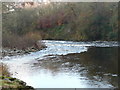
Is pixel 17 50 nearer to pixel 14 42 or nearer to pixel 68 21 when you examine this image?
pixel 14 42

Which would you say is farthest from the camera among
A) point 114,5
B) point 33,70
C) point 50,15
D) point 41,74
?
point 50,15

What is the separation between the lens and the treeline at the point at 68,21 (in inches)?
1913

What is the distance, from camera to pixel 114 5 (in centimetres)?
4984

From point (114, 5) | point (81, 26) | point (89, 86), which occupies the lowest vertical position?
point (89, 86)

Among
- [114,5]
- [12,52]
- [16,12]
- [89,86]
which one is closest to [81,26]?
[114,5]

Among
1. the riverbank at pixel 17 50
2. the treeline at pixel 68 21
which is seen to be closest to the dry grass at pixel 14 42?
the riverbank at pixel 17 50

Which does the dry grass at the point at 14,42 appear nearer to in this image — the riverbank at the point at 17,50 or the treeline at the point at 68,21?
the riverbank at the point at 17,50

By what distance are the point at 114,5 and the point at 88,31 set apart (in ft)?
20.9

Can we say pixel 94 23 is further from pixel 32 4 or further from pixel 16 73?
pixel 16 73

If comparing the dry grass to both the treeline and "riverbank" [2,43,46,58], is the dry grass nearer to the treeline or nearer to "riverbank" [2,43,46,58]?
"riverbank" [2,43,46,58]

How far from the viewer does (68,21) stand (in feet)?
189

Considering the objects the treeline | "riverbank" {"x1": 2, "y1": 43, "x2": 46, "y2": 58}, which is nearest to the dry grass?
"riverbank" {"x1": 2, "y1": 43, "x2": 46, "y2": 58}

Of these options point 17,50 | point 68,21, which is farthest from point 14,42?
point 68,21

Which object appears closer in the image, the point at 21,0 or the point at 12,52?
the point at 12,52
